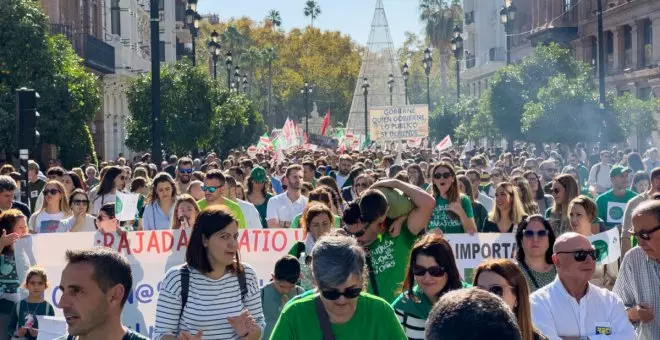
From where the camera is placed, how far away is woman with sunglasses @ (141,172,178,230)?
39.2ft

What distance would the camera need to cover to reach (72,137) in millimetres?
30828

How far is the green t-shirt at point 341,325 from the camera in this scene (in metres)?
5.38

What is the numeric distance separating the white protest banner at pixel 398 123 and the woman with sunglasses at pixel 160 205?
20065mm

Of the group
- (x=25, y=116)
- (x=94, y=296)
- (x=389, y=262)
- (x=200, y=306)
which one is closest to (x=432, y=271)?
(x=200, y=306)

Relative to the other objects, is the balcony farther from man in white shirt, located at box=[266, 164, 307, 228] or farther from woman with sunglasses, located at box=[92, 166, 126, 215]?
man in white shirt, located at box=[266, 164, 307, 228]

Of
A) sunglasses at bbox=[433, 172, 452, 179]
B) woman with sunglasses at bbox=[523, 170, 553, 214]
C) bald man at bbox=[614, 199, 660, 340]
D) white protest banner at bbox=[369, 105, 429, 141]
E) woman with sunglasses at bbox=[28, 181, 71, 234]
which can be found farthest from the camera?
white protest banner at bbox=[369, 105, 429, 141]

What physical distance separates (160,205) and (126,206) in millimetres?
824

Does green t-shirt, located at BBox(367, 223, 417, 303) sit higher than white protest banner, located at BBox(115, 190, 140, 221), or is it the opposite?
white protest banner, located at BBox(115, 190, 140, 221)

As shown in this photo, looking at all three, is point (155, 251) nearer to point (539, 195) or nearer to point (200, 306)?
point (200, 306)

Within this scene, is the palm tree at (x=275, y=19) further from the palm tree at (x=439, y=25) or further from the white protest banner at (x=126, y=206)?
the white protest banner at (x=126, y=206)

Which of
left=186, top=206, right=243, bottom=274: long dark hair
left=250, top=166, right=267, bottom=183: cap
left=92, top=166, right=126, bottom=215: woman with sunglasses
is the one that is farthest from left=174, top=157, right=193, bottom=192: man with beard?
left=186, top=206, right=243, bottom=274: long dark hair

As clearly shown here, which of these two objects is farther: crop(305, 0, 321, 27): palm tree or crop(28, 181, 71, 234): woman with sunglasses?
crop(305, 0, 321, 27): palm tree

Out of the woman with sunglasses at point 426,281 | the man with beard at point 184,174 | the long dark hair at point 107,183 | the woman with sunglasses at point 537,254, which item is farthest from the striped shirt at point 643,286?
the man with beard at point 184,174

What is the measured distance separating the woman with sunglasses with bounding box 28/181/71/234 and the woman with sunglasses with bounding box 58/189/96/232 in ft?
0.41
